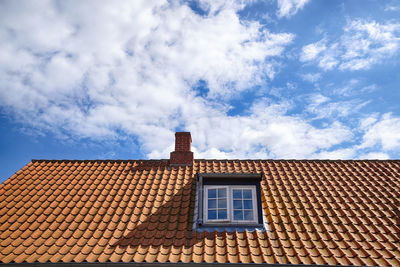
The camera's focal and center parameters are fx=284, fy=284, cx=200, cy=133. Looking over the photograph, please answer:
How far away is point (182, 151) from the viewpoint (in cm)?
1085

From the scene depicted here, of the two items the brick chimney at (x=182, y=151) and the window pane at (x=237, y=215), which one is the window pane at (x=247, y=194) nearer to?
the window pane at (x=237, y=215)

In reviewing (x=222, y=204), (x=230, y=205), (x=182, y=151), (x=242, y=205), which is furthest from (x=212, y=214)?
(x=182, y=151)

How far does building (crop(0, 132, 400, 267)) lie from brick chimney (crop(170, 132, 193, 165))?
4 centimetres

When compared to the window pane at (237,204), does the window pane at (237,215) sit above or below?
below

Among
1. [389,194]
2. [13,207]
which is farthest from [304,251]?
[13,207]

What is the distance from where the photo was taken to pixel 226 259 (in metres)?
6.22

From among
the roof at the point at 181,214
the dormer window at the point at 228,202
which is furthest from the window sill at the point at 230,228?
the roof at the point at 181,214

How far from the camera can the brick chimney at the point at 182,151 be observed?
1069cm

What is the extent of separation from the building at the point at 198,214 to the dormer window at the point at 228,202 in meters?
0.03

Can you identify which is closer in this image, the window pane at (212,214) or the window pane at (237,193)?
the window pane at (212,214)

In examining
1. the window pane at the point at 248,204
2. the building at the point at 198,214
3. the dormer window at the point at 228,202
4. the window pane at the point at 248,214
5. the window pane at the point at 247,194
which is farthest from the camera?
the window pane at the point at 247,194

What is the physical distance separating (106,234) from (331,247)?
17.9 ft

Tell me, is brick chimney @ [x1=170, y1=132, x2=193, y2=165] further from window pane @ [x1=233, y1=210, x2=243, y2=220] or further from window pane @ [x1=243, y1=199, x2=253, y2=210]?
window pane @ [x1=233, y1=210, x2=243, y2=220]

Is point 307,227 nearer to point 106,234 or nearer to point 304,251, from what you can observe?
point 304,251
